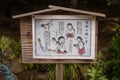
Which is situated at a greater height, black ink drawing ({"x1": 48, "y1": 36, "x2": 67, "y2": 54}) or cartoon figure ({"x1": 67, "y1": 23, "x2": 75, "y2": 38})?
cartoon figure ({"x1": 67, "y1": 23, "x2": 75, "y2": 38})

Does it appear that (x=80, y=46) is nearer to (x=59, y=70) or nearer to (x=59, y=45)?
(x=59, y=45)

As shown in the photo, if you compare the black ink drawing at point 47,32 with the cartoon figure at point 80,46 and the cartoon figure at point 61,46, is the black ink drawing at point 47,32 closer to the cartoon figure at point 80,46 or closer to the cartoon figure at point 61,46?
the cartoon figure at point 61,46

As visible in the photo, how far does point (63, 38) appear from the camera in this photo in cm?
541

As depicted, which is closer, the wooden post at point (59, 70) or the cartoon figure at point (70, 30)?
the cartoon figure at point (70, 30)

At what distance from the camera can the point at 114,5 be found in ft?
39.0

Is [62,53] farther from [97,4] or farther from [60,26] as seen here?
[97,4]

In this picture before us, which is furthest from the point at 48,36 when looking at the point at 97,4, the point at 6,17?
the point at 97,4

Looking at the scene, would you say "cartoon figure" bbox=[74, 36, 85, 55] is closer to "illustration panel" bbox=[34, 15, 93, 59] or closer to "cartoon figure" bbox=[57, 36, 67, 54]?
"illustration panel" bbox=[34, 15, 93, 59]

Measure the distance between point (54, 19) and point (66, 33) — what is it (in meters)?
0.30

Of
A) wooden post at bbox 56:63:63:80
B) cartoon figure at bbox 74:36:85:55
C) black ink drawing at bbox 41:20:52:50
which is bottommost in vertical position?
wooden post at bbox 56:63:63:80

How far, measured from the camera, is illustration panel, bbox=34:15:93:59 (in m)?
5.37

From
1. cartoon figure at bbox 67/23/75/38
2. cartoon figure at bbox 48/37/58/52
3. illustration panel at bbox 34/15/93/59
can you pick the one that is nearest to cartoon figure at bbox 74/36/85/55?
illustration panel at bbox 34/15/93/59

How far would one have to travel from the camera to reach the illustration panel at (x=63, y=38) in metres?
5.37

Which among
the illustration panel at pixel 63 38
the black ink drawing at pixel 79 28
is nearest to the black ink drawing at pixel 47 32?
the illustration panel at pixel 63 38
